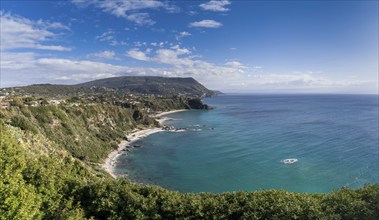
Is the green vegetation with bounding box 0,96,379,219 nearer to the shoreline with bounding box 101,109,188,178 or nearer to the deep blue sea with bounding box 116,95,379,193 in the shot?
the deep blue sea with bounding box 116,95,379,193

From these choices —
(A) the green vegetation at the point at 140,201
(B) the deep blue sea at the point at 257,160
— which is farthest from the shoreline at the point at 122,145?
(A) the green vegetation at the point at 140,201

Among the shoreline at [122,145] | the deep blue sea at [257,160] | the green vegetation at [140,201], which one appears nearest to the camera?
the green vegetation at [140,201]

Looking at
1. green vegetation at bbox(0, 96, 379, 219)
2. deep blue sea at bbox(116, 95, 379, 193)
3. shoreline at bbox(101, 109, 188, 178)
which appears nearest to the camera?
green vegetation at bbox(0, 96, 379, 219)

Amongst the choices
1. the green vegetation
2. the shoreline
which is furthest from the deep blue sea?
the green vegetation

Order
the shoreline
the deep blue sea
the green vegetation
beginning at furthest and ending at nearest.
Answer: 1. the shoreline
2. the deep blue sea
3. the green vegetation

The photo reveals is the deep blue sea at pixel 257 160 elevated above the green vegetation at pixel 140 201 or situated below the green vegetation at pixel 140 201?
below

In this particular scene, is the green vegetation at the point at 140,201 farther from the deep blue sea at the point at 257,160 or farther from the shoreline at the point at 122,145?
the shoreline at the point at 122,145

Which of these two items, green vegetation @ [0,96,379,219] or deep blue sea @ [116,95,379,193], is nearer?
green vegetation @ [0,96,379,219]

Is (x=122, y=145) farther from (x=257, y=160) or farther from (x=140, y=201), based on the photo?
(x=140, y=201)

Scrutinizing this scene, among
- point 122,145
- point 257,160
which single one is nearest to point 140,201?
point 257,160

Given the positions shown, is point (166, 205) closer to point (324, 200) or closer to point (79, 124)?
point (324, 200)

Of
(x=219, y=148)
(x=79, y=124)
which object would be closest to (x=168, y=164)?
(x=219, y=148)

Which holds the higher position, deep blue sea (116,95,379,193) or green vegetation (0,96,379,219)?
green vegetation (0,96,379,219)
